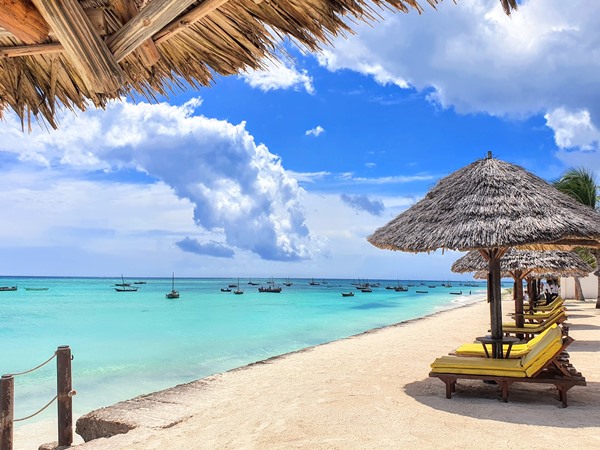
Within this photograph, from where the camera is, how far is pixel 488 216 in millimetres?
5016

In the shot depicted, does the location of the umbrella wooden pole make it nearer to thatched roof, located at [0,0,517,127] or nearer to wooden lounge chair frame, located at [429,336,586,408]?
wooden lounge chair frame, located at [429,336,586,408]

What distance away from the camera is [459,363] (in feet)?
16.4

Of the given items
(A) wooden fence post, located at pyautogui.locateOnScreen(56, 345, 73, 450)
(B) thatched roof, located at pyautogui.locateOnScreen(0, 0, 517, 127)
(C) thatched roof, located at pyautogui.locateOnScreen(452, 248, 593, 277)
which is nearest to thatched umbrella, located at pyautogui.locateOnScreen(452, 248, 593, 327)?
(C) thatched roof, located at pyautogui.locateOnScreen(452, 248, 593, 277)

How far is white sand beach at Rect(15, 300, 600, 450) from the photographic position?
153 inches

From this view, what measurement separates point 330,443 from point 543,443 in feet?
4.99

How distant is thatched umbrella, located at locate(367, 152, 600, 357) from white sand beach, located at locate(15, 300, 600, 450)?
936 mm

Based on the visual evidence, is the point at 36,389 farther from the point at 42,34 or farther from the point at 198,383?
the point at 42,34

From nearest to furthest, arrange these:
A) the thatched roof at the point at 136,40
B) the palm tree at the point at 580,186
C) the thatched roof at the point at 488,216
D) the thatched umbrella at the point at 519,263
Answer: the thatched roof at the point at 136,40
the thatched roof at the point at 488,216
the thatched umbrella at the point at 519,263
the palm tree at the point at 580,186

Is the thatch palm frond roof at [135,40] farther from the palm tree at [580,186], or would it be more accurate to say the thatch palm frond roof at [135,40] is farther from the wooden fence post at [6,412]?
the palm tree at [580,186]

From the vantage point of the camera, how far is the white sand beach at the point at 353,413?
153 inches

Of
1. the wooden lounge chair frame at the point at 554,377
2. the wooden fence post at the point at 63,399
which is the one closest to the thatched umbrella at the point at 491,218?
the wooden lounge chair frame at the point at 554,377

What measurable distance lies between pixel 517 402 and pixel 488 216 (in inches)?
70.5

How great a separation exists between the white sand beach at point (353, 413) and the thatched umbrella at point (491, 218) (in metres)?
0.94

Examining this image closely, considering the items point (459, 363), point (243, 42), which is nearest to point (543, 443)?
point (459, 363)
